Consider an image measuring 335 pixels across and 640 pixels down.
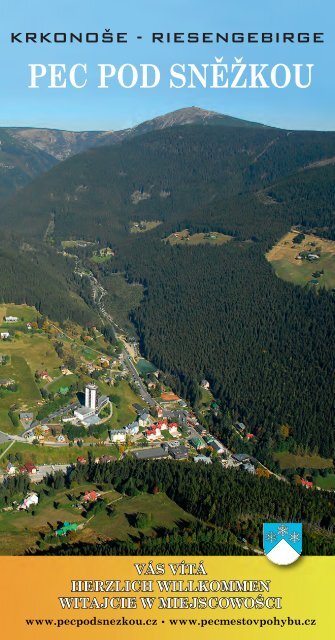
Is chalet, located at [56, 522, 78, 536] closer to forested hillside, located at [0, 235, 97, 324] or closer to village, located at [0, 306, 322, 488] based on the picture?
village, located at [0, 306, 322, 488]

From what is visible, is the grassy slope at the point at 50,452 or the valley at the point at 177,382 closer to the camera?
the valley at the point at 177,382

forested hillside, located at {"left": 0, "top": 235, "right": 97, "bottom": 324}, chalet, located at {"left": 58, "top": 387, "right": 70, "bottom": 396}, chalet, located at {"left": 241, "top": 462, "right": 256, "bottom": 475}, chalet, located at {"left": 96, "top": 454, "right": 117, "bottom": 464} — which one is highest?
forested hillside, located at {"left": 0, "top": 235, "right": 97, "bottom": 324}

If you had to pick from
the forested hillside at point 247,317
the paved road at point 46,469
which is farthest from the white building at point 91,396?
the forested hillside at point 247,317

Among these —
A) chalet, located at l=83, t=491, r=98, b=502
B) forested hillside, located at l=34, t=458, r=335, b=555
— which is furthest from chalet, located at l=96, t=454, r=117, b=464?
chalet, located at l=83, t=491, r=98, b=502

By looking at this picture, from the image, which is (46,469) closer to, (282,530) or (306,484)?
(306,484)

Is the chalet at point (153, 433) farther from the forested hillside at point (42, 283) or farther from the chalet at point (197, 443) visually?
the forested hillside at point (42, 283)

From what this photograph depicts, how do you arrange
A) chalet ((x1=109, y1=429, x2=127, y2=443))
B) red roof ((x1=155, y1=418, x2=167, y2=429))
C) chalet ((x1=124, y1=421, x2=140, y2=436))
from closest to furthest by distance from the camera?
chalet ((x1=109, y1=429, x2=127, y2=443)) → chalet ((x1=124, y1=421, x2=140, y2=436)) → red roof ((x1=155, y1=418, x2=167, y2=429))

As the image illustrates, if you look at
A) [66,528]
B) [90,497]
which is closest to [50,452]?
[90,497]

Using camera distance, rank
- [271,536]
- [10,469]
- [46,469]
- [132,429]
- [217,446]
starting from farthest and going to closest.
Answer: [132,429], [217,446], [46,469], [10,469], [271,536]

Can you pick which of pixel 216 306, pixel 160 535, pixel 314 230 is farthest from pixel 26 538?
pixel 314 230

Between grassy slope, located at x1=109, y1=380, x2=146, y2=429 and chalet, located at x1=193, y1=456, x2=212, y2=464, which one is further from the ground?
grassy slope, located at x1=109, y1=380, x2=146, y2=429

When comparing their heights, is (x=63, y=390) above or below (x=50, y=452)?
above

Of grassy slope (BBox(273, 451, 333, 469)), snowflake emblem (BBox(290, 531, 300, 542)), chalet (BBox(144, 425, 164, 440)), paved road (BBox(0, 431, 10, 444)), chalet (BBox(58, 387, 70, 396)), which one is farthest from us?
chalet (BBox(58, 387, 70, 396))
